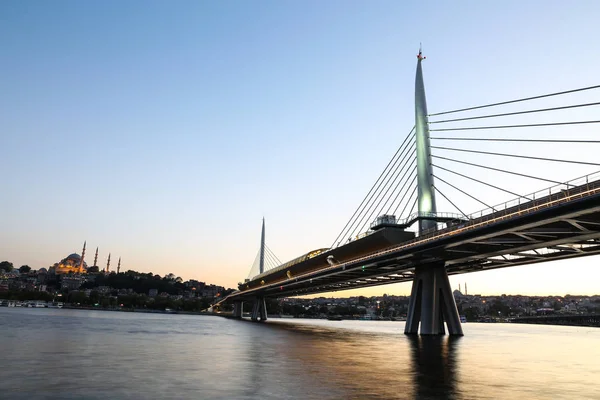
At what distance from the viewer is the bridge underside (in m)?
36.3

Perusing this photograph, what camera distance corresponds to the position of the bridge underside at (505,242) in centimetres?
3628

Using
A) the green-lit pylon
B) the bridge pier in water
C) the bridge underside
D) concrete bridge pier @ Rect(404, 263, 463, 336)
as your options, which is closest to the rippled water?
the bridge underside

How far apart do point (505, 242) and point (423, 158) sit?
51.2ft

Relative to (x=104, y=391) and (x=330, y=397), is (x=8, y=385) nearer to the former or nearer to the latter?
(x=104, y=391)

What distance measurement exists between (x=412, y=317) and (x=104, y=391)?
55547 millimetres

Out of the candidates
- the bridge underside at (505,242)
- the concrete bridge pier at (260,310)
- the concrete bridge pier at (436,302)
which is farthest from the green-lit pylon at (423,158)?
the concrete bridge pier at (260,310)

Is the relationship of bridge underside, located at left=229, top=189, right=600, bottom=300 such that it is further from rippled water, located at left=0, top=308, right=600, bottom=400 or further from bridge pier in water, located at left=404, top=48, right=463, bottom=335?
rippled water, located at left=0, top=308, right=600, bottom=400

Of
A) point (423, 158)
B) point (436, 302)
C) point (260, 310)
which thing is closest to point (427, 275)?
point (436, 302)

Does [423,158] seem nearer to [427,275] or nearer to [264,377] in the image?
[427,275]

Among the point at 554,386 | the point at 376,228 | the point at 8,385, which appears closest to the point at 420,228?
the point at 376,228

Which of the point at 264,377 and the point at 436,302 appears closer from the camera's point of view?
the point at 264,377

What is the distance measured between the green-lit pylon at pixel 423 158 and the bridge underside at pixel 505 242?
16.6 ft

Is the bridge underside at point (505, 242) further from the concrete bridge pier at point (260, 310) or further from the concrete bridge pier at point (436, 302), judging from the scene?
the concrete bridge pier at point (260, 310)

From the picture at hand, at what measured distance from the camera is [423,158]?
58.0 metres
